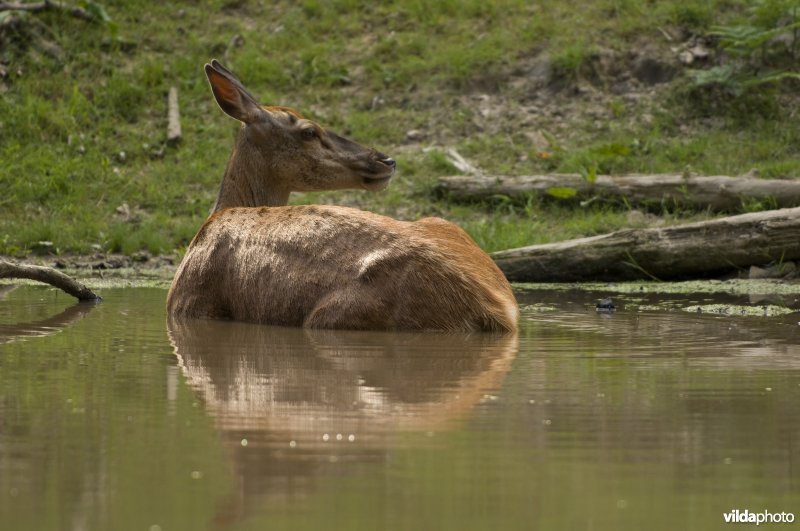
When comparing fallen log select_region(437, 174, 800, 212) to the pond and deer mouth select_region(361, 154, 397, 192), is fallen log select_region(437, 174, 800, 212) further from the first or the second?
the pond

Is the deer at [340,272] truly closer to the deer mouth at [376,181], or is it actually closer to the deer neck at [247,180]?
the deer mouth at [376,181]

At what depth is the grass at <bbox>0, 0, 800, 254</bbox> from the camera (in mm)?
13336

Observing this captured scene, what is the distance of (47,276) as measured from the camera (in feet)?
29.3

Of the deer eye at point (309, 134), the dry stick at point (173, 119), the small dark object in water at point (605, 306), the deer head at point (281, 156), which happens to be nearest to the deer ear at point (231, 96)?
the deer head at point (281, 156)

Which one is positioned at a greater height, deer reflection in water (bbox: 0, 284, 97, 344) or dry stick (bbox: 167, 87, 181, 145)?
dry stick (bbox: 167, 87, 181, 145)

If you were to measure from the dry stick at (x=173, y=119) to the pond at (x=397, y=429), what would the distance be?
297 inches

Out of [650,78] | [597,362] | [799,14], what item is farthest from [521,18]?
[597,362]

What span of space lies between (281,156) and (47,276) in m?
1.75

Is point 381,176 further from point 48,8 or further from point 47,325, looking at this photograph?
point 48,8

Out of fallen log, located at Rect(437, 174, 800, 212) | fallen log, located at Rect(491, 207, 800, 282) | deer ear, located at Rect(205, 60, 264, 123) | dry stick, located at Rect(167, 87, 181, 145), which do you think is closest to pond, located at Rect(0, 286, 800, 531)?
deer ear, located at Rect(205, 60, 264, 123)

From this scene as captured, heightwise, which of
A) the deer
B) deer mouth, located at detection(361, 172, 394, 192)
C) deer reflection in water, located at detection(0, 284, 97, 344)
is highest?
deer mouth, located at detection(361, 172, 394, 192)

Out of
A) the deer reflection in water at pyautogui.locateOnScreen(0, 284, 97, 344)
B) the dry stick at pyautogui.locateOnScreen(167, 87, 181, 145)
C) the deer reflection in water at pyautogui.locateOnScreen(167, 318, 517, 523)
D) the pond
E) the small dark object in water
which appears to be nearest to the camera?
the pond

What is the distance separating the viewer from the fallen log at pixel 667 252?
33.9 ft

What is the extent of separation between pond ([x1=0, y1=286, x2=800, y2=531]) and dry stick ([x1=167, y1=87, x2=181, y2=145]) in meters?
7.54
